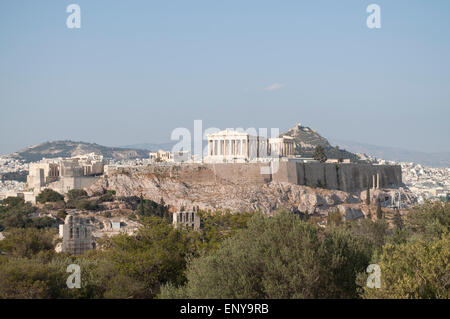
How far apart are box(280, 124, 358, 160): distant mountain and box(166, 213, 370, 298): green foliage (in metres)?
79.1

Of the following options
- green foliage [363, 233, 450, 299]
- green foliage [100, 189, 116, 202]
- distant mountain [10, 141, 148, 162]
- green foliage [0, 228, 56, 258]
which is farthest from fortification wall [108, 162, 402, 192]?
distant mountain [10, 141, 148, 162]

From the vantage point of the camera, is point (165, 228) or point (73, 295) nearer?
point (73, 295)

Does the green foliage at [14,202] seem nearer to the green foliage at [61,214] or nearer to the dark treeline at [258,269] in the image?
the green foliage at [61,214]

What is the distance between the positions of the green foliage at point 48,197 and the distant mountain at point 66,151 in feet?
353

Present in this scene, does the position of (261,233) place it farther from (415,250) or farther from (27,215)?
(27,215)

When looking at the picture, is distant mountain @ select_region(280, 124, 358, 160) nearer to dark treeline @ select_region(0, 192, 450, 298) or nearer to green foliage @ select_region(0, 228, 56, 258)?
green foliage @ select_region(0, 228, 56, 258)

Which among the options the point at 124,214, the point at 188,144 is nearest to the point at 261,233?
the point at 124,214

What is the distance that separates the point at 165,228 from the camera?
27.7 metres

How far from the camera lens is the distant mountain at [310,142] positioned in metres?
107

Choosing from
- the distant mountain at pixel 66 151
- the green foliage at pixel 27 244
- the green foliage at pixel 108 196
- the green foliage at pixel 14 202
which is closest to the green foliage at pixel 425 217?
the green foliage at pixel 27 244

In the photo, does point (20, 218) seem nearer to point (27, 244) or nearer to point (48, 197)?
point (48, 197)

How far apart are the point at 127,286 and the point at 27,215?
110 ft
